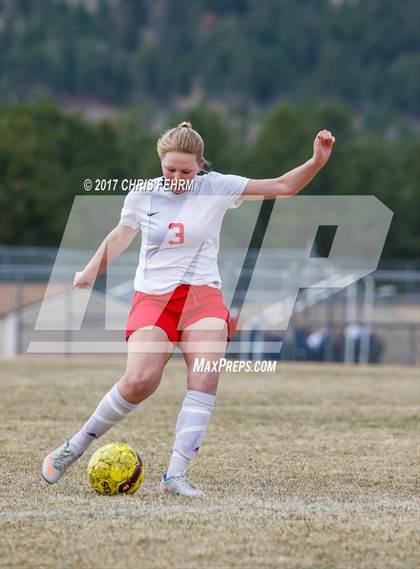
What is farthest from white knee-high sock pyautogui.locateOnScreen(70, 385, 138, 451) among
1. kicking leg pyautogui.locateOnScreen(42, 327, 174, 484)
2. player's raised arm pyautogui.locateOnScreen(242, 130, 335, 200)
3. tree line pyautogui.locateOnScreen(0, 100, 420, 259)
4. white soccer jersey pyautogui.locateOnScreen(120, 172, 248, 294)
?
tree line pyautogui.locateOnScreen(0, 100, 420, 259)

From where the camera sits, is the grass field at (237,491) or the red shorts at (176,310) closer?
the grass field at (237,491)

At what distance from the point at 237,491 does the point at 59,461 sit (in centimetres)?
94

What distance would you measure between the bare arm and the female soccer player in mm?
79

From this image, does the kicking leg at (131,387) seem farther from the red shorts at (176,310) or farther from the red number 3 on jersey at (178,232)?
the red number 3 on jersey at (178,232)

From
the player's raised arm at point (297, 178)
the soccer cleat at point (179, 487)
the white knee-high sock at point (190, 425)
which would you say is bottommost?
the soccer cleat at point (179, 487)

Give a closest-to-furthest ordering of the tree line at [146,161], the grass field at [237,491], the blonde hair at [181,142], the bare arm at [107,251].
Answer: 1. the grass field at [237,491]
2. the blonde hair at [181,142]
3. the bare arm at [107,251]
4. the tree line at [146,161]

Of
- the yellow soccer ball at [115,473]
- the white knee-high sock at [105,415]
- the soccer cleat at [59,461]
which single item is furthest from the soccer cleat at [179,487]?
the soccer cleat at [59,461]

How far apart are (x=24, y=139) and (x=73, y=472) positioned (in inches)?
2200

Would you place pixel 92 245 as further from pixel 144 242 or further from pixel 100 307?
pixel 144 242

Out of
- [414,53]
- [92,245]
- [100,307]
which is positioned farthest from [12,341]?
[414,53]

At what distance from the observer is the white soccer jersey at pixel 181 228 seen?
570 cm

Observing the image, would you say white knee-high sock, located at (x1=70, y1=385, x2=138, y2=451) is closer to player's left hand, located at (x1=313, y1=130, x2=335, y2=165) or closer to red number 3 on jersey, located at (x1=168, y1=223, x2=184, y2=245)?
red number 3 on jersey, located at (x1=168, y1=223, x2=184, y2=245)

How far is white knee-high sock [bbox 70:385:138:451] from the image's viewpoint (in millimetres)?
5758

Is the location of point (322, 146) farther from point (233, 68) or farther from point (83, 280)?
point (233, 68)
